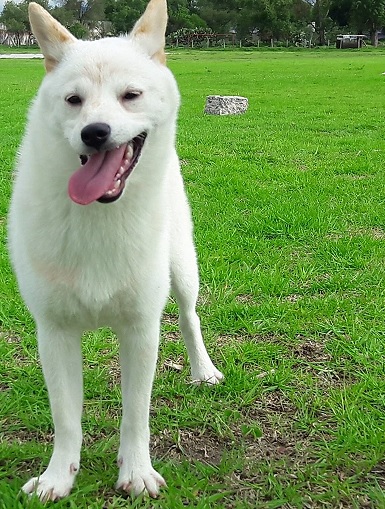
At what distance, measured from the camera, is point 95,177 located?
1979 mm

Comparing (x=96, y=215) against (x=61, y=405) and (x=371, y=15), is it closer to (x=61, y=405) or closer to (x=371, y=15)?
(x=61, y=405)

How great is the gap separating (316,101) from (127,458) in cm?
1275

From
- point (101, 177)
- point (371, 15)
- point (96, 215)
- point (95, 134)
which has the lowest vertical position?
point (96, 215)

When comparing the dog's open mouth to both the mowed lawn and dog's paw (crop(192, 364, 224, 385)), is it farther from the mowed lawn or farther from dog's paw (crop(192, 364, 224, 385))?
dog's paw (crop(192, 364, 224, 385))

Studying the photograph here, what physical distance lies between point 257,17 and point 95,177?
233 ft

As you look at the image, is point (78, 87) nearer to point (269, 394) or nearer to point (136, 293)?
point (136, 293)

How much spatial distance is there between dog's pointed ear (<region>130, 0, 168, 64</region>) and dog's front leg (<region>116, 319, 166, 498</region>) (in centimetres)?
103

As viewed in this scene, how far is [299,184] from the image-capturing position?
6270mm

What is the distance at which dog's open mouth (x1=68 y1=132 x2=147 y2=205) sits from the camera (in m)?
1.96

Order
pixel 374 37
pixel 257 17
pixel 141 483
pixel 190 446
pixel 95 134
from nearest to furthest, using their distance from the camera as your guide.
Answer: pixel 95 134, pixel 141 483, pixel 190 446, pixel 374 37, pixel 257 17

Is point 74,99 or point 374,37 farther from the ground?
point 74,99

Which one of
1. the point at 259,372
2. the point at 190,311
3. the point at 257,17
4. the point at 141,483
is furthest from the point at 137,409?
the point at 257,17

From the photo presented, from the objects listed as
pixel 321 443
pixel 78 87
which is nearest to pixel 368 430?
pixel 321 443

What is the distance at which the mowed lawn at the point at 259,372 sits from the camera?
2320mm
